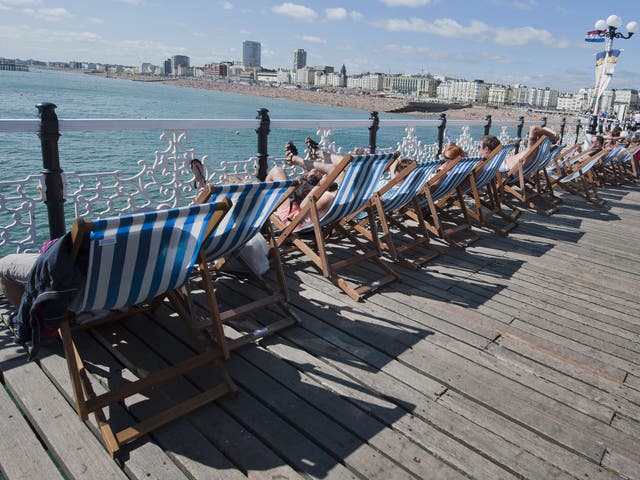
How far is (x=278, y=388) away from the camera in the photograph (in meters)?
2.28

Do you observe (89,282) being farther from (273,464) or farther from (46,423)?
(273,464)

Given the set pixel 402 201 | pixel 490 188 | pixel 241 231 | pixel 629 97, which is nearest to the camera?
pixel 241 231

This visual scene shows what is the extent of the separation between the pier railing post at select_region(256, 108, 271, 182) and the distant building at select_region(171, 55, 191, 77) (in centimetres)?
19120

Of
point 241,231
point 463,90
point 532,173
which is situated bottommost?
point 532,173

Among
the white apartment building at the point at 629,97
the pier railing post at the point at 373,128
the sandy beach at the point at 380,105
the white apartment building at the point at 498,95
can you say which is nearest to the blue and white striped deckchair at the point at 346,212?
the pier railing post at the point at 373,128

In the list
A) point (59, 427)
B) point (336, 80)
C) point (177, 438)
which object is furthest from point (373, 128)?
point (336, 80)

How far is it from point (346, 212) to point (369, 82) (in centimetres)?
19918

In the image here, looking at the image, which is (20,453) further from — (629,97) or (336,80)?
(336,80)

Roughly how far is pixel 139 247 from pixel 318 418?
1029 millimetres

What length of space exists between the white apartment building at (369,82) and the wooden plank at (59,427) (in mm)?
187653

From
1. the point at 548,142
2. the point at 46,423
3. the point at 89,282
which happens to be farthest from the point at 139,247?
the point at 548,142

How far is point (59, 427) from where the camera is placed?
1941 mm

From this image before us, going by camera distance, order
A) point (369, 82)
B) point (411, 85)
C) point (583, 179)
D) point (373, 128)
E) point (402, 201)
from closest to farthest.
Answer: point (402, 201)
point (373, 128)
point (583, 179)
point (411, 85)
point (369, 82)

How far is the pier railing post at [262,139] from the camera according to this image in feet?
14.6
